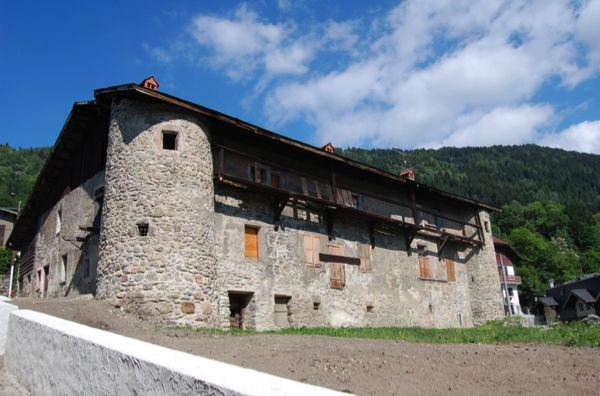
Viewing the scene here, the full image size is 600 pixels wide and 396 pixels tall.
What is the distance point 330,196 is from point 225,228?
616 cm

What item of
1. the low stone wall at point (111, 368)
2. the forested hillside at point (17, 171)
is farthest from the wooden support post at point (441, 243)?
the forested hillside at point (17, 171)

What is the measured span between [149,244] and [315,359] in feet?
24.9

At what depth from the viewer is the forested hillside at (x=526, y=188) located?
79.1 m

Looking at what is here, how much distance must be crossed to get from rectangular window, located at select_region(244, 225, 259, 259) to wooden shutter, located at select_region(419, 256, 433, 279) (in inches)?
417

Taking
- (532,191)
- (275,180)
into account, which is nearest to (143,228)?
(275,180)

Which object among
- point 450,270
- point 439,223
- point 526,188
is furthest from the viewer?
point 526,188

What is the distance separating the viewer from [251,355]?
31.8 ft

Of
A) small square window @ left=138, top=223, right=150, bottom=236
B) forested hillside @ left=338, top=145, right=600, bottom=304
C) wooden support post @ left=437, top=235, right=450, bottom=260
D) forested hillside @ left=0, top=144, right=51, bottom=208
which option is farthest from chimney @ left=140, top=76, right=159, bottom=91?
forested hillside @ left=338, top=145, right=600, bottom=304

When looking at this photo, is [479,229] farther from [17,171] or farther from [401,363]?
[17,171]

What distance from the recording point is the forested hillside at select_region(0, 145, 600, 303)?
260ft

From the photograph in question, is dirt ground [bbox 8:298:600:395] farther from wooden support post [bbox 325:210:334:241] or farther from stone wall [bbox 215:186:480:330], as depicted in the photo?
wooden support post [bbox 325:210:334:241]

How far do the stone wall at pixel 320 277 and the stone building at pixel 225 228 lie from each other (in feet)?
0.19

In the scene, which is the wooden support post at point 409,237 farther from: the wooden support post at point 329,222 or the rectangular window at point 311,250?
the rectangular window at point 311,250

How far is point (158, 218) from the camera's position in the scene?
15352 mm
